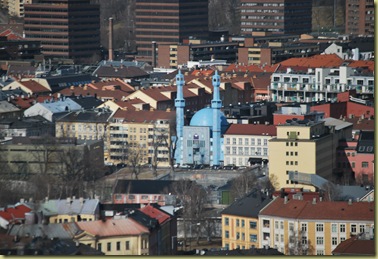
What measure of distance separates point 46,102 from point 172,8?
79.8ft

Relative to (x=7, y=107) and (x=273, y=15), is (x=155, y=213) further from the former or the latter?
(x=273, y=15)

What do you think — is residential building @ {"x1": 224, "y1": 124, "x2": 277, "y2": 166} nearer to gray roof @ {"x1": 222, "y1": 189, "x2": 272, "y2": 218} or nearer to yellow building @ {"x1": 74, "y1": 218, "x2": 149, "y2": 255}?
gray roof @ {"x1": 222, "y1": 189, "x2": 272, "y2": 218}

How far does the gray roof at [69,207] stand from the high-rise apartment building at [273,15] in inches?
1945

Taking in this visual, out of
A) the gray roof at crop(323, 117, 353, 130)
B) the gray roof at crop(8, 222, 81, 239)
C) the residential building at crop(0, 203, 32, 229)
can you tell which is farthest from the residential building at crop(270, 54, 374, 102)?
the gray roof at crop(8, 222, 81, 239)

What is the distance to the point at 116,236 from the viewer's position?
29031 millimetres

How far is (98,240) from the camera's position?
28.5m

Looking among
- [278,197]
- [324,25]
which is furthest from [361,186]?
[324,25]

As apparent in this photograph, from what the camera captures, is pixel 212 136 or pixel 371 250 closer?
pixel 371 250

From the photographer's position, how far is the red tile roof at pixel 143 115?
168 ft

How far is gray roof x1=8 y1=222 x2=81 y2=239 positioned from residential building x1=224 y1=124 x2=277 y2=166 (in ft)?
61.2

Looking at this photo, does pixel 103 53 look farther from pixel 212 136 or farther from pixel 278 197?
pixel 278 197

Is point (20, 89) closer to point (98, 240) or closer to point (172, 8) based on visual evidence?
point (172, 8)

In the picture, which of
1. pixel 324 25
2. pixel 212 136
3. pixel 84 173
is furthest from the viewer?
pixel 324 25

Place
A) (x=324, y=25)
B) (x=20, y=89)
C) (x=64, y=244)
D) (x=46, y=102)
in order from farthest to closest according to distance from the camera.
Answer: (x=324, y=25), (x=20, y=89), (x=46, y=102), (x=64, y=244)
